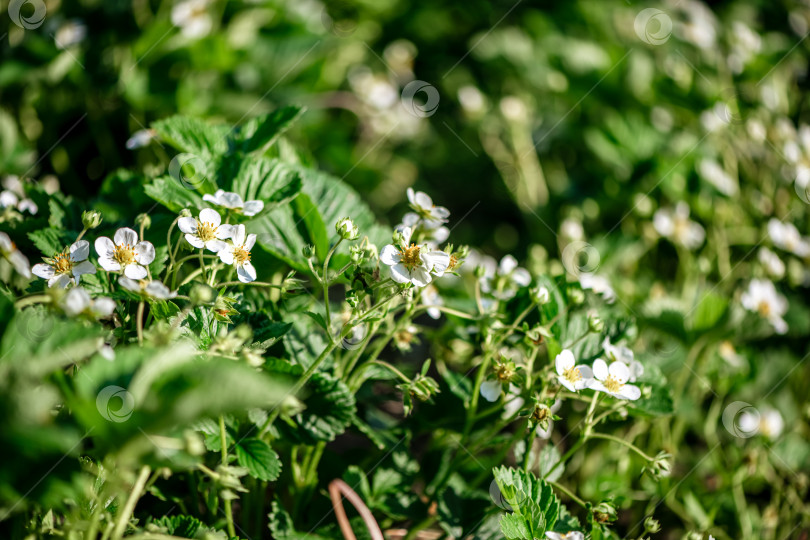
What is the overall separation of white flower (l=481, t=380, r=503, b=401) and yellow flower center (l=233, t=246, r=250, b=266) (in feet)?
1.20

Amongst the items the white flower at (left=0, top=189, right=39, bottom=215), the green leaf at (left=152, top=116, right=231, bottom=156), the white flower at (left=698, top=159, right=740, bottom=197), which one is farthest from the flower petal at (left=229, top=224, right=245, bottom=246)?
the white flower at (left=698, top=159, right=740, bottom=197)

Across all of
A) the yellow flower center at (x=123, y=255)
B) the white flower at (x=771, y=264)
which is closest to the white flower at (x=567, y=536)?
the yellow flower center at (x=123, y=255)

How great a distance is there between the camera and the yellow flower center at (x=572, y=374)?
2.73ft

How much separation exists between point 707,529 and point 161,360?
969mm

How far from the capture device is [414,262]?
0.76m

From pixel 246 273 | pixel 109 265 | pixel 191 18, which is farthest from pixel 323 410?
pixel 191 18

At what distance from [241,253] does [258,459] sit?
254mm

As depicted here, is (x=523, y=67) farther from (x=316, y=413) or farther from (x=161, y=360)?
(x=161, y=360)

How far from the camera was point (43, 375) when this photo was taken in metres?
0.56

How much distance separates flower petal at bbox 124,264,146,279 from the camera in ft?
2.40

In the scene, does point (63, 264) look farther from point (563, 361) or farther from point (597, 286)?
point (597, 286)

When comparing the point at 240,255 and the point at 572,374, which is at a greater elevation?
the point at 240,255

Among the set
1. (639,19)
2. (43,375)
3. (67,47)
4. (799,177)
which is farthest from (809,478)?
(67,47)

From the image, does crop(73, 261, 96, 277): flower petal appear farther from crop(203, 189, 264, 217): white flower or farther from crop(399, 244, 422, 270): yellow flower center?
crop(399, 244, 422, 270): yellow flower center
